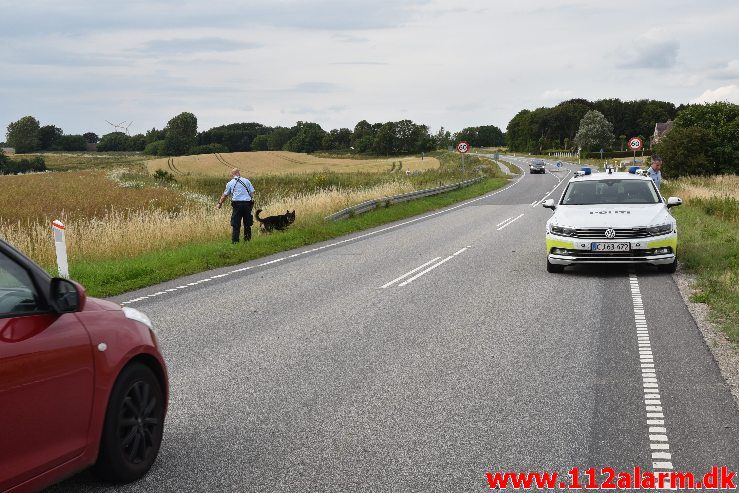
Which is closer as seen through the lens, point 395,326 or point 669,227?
point 395,326

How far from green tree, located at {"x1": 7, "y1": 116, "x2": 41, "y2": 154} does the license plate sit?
544 ft

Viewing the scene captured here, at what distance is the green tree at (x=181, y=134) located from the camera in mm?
146125

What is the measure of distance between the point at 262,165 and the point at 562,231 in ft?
301

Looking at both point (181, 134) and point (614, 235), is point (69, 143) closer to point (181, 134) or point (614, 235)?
point (181, 134)

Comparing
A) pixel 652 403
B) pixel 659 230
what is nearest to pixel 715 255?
pixel 659 230

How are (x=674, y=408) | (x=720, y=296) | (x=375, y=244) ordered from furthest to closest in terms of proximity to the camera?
(x=375, y=244), (x=720, y=296), (x=674, y=408)

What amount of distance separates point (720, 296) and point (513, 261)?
16.7ft

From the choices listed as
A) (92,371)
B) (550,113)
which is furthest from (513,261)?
(550,113)

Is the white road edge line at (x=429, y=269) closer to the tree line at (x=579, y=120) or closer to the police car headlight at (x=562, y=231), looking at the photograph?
the police car headlight at (x=562, y=231)

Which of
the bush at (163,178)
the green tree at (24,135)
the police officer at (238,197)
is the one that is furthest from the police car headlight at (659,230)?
the green tree at (24,135)

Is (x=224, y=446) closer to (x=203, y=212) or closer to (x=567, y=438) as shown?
(x=567, y=438)

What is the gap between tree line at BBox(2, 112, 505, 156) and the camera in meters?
152

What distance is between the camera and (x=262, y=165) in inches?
4053

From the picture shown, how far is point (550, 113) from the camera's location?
159 meters
